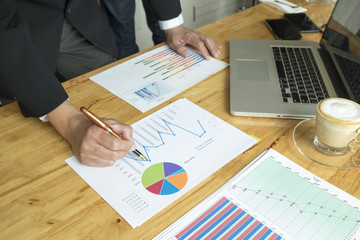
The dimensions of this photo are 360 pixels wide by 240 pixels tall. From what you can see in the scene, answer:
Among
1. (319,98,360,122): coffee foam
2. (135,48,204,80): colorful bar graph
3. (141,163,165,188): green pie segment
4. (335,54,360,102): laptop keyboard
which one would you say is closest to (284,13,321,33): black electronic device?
(335,54,360,102): laptop keyboard

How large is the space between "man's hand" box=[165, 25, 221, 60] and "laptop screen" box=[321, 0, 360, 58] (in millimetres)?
352

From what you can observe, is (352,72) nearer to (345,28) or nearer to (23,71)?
(345,28)

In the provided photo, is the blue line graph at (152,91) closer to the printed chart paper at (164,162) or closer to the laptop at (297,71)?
the printed chart paper at (164,162)

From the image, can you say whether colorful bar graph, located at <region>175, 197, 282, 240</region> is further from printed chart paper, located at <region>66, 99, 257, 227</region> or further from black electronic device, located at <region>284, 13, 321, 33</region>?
black electronic device, located at <region>284, 13, 321, 33</region>

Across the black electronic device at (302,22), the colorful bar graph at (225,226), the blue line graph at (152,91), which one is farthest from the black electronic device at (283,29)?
the colorful bar graph at (225,226)

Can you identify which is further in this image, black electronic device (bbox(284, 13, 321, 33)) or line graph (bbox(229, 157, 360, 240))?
black electronic device (bbox(284, 13, 321, 33))

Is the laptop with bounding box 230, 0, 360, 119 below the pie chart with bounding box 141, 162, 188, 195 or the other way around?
the other way around

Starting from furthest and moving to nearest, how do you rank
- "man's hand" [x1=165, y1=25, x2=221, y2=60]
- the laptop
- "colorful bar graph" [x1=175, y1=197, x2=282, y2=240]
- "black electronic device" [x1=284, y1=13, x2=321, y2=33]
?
"black electronic device" [x1=284, y1=13, x2=321, y2=33], "man's hand" [x1=165, y1=25, x2=221, y2=60], the laptop, "colorful bar graph" [x1=175, y1=197, x2=282, y2=240]

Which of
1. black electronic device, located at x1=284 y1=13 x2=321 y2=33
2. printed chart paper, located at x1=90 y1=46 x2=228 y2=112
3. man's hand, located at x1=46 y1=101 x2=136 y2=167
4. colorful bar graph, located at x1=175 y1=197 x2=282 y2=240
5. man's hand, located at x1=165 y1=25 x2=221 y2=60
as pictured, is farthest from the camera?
black electronic device, located at x1=284 y1=13 x2=321 y2=33

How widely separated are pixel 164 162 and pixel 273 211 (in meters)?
0.24

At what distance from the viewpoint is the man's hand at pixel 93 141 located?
64 cm

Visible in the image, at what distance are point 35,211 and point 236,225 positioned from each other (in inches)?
14.5

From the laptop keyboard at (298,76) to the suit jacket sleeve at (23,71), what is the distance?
588mm

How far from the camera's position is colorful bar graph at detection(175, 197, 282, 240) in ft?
1.67
